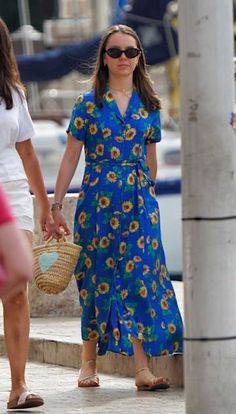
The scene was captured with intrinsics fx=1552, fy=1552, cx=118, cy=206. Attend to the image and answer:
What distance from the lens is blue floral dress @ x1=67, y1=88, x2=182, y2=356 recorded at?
772 centimetres

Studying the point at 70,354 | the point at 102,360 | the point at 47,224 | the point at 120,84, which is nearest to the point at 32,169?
the point at 47,224

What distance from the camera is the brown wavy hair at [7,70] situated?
23.5 feet

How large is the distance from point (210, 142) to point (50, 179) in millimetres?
15731

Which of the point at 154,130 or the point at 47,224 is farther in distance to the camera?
the point at 154,130

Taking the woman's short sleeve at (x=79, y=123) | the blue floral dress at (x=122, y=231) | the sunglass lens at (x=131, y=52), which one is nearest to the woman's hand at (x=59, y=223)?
the blue floral dress at (x=122, y=231)

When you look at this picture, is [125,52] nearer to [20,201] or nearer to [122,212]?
[122,212]

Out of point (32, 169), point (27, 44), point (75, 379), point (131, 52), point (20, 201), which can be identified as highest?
point (27, 44)

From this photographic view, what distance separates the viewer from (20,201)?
23.3 ft

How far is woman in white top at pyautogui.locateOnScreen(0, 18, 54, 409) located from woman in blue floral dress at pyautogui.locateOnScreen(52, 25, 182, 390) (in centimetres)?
56

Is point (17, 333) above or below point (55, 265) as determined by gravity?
below

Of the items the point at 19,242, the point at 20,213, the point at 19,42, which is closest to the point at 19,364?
the point at 20,213

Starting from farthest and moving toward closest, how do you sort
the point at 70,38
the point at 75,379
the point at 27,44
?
the point at 70,38 → the point at 27,44 → the point at 75,379

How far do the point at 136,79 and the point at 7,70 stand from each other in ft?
3.03

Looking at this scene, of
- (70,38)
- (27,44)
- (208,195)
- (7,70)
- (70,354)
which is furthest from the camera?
(70,38)
